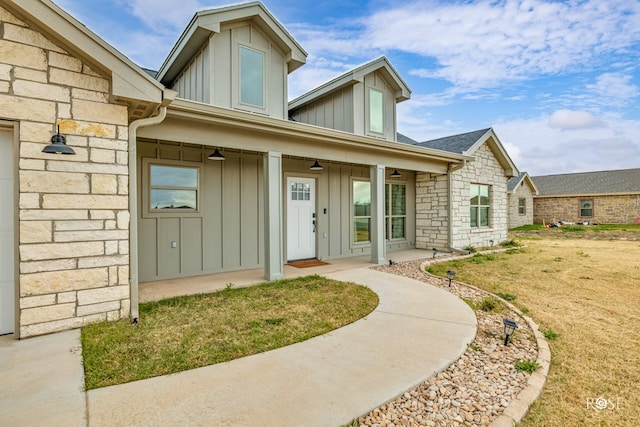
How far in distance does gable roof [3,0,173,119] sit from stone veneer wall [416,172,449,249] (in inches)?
319

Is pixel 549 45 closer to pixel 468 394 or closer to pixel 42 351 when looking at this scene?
pixel 468 394

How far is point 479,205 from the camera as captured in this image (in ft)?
34.5

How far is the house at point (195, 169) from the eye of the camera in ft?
10.4

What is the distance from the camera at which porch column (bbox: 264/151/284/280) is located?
218 inches

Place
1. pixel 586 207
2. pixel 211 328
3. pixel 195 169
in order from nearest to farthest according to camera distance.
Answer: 1. pixel 211 328
2. pixel 195 169
3. pixel 586 207

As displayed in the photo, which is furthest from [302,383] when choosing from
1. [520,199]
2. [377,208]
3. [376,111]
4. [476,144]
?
[520,199]

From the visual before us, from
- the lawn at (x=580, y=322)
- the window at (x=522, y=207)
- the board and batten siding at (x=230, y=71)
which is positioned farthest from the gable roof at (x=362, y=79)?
the window at (x=522, y=207)

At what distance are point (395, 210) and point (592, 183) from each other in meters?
21.1

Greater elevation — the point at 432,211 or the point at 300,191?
the point at 300,191

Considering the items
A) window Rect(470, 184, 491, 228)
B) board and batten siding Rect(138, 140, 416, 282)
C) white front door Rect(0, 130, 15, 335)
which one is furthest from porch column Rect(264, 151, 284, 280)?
window Rect(470, 184, 491, 228)

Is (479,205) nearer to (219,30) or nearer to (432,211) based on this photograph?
(432,211)

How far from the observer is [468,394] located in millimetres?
2258

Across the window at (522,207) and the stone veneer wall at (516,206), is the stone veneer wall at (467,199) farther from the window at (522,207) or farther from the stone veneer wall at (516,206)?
the window at (522,207)

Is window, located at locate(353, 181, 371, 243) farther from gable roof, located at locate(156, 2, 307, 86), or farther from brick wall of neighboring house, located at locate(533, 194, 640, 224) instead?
brick wall of neighboring house, located at locate(533, 194, 640, 224)
